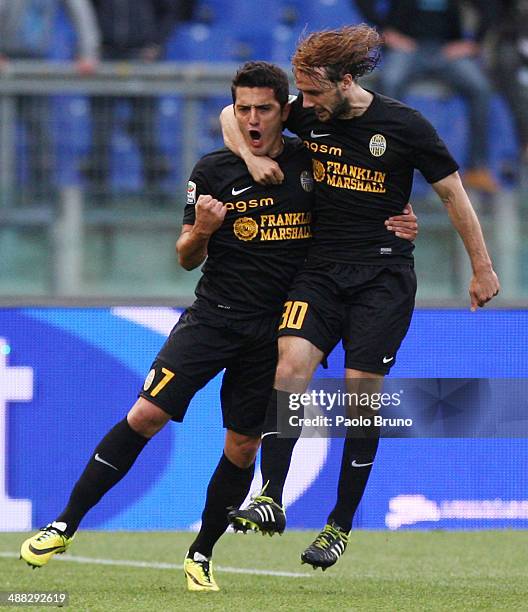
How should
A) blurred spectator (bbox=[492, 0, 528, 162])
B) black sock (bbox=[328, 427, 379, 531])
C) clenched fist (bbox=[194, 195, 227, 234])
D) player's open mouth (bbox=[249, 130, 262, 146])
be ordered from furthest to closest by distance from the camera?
blurred spectator (bbox=[492, 0, 528, 162]) → black sock (bbox=[328, 427, 379, 531]) → player's open mouth (bbox=[249, 130, 262, 146]) → clenched fist (bbox=[194, 195, 227, 234])

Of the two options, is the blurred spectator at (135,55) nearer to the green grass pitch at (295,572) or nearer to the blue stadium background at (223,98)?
the blue stadium background at (223,98)

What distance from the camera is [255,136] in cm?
563

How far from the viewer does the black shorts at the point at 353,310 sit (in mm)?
5578

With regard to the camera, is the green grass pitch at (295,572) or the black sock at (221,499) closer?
the green grass pitch at (295,572)

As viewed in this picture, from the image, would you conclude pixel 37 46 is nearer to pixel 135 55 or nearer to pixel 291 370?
pixel 135 55

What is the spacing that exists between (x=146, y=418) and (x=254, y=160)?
120cm

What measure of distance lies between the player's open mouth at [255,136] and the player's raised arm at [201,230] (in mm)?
302

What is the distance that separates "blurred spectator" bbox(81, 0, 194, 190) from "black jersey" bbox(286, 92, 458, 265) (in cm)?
417

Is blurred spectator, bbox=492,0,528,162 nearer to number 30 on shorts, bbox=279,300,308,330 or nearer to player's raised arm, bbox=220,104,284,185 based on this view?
player's raised arm, bbox=220,104,284,185

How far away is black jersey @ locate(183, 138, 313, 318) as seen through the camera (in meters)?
5.70

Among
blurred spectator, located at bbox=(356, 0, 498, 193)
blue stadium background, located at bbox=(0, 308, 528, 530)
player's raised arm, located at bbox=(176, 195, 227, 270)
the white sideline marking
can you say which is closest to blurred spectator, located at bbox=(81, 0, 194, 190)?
blurred spectator, located at bbox=(356, 0, 498, 193)

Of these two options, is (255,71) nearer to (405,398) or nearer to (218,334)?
(218,334)

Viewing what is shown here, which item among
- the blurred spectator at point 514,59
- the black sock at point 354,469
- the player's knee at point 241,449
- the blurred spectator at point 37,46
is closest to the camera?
the black sock at point 354,469

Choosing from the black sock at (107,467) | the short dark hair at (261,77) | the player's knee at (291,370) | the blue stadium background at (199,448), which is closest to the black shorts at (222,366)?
the black sock at (107,467)
